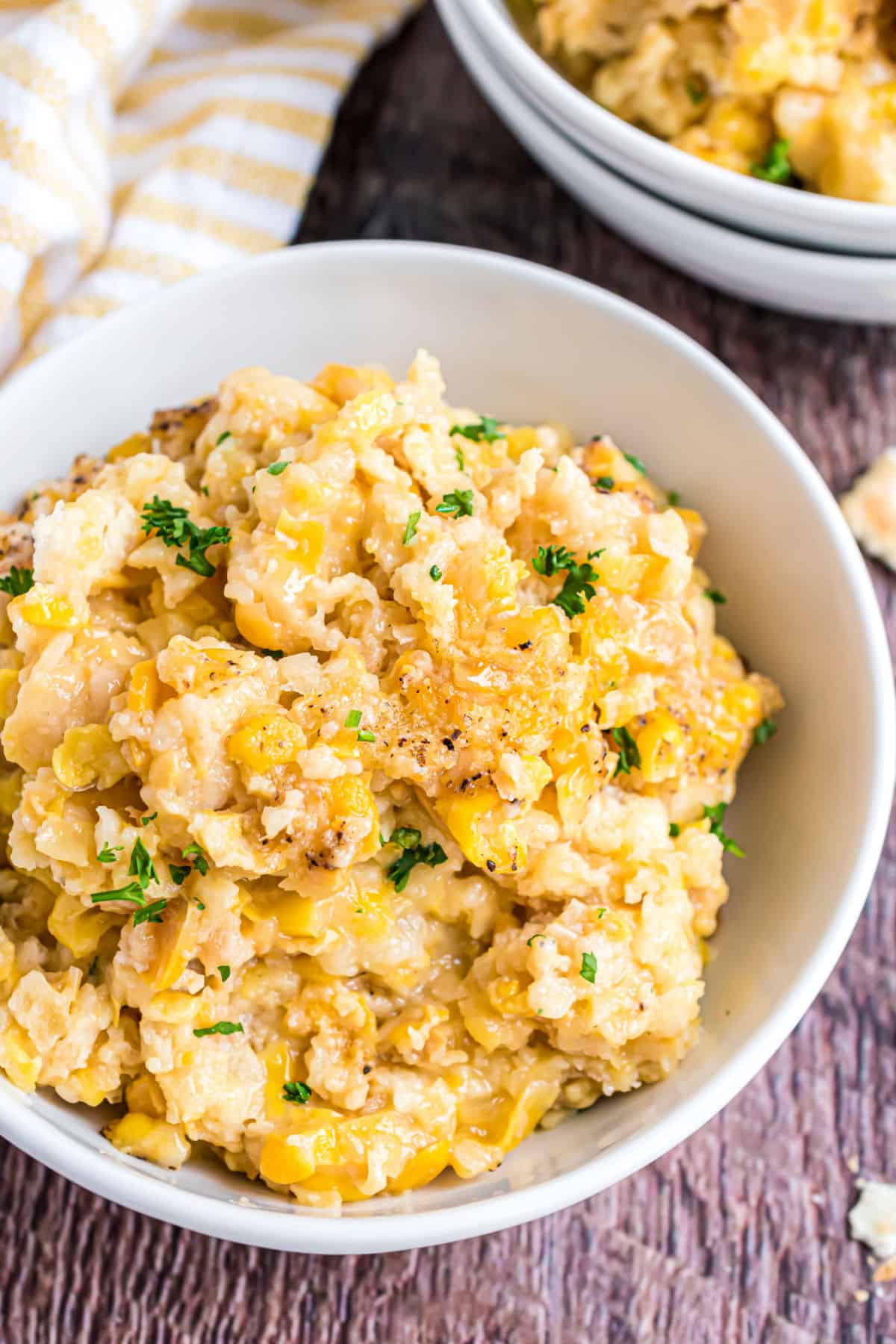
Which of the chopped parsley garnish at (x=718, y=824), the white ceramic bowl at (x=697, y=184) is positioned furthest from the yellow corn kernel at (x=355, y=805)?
the white ceramic bowl at (x=697, y=184)

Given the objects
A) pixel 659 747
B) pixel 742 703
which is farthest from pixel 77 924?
pixel 742 703

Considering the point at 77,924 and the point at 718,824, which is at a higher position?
the point at 718,824

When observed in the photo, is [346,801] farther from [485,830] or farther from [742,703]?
[742,703]

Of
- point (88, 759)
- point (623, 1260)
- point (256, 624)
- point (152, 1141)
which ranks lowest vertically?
point (623, 1260)

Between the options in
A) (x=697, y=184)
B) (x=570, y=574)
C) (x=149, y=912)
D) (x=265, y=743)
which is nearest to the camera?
(x=265, y=743)

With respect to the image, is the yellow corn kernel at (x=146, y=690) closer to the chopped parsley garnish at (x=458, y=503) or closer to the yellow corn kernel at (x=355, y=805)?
the yellow corn kernel at (x=355, y=805)

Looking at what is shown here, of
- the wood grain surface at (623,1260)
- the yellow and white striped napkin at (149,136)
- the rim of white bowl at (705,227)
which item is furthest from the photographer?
the yellow and white striped napkin at (149,136)

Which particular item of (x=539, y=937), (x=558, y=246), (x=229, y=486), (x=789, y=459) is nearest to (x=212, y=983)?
(x=539, y=937)
